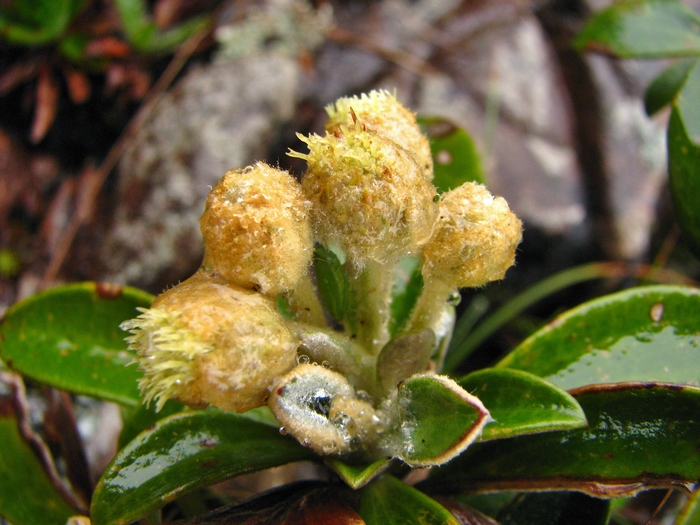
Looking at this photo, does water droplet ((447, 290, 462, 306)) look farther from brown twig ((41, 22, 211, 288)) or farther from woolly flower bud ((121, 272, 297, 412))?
brown twig ((41, 22, 211, 288))

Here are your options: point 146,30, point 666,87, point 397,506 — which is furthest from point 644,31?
point 146,30

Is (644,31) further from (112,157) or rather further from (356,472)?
(112,157)

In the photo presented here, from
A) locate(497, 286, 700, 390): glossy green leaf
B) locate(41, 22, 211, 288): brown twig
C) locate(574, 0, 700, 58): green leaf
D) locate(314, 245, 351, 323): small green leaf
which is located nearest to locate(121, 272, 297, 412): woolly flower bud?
locate(314, 245, 351, 323): small green leaf

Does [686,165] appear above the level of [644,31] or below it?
below

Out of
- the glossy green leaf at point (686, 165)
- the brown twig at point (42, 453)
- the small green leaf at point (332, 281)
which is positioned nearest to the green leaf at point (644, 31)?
the glossy green leaf at point (686, 165)

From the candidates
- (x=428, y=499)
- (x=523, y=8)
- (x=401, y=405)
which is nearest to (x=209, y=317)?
(x=401, y=405)

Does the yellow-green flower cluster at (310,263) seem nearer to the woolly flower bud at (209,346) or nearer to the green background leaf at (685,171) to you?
the woolly flower bud at (209,346)
